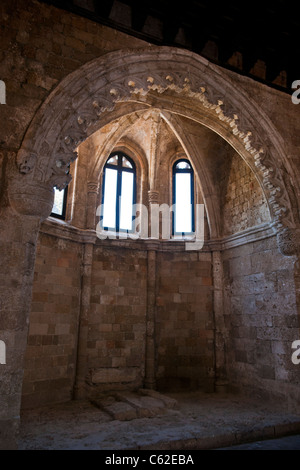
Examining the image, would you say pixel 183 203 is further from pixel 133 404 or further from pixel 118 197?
pixel 133 404

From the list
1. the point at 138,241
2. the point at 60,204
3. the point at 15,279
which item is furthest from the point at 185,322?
the point at 15,279

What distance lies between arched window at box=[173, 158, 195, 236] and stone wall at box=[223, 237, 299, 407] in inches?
61.1

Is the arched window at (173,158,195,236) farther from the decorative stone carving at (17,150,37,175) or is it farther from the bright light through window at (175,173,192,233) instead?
the decorative stone carving at (17,150,37,175)

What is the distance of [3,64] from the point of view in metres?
5.00

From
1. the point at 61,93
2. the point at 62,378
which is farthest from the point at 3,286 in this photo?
the point at 62,378

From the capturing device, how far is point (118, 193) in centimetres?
1009

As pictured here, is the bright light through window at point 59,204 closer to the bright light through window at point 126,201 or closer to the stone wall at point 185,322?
the bright light through window at point 126,201

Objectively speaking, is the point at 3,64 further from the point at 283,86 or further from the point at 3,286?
the point at 283,86

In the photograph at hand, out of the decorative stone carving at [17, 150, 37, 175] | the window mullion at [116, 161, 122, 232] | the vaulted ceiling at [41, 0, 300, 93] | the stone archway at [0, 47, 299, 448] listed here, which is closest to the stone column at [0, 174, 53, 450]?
the stone archway at [0, 47, 299, 448]

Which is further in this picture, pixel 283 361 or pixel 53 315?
pixel 53 315

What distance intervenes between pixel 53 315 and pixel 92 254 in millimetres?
1815

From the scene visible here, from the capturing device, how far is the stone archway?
14.5ft

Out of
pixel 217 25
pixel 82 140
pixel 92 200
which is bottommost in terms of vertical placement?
pixel 82 140

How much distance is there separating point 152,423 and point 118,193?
614 centimetres
